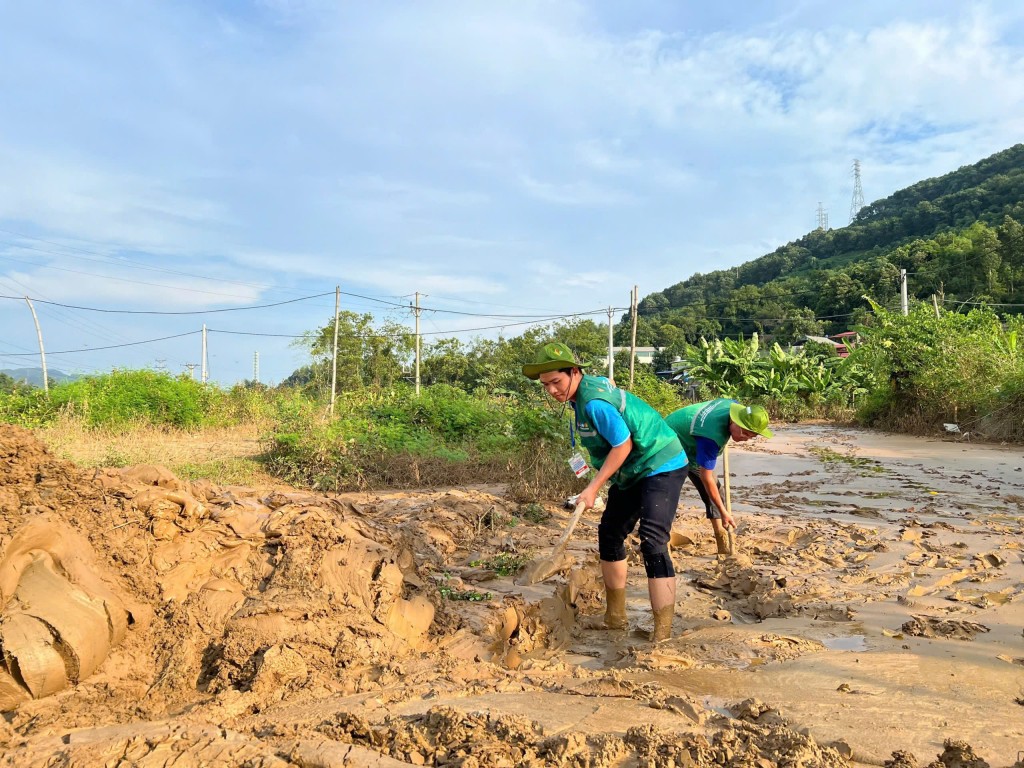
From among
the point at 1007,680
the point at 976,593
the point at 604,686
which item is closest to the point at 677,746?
the point at 604,686

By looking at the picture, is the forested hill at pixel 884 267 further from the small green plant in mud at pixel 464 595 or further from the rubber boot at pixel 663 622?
the small green plant in mud at pixel 464 595

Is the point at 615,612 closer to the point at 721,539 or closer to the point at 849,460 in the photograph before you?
the point at 721,539

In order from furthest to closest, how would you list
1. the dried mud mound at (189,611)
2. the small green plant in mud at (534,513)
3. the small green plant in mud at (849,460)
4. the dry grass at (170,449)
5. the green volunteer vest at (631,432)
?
the small green plant in mud at (849,460) → the dry grass at (170,449) → the small green plant in mud at (534,513) → the green volunteer vest at (631,432) → the dried mud mound at (189,611)

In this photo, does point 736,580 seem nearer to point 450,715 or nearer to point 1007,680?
point 1007,680

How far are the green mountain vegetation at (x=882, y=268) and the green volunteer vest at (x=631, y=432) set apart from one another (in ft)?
77.0

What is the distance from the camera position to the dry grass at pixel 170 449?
8586 millimetres

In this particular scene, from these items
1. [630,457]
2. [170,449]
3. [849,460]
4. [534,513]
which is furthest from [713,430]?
[170,449]

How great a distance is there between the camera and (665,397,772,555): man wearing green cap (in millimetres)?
4082

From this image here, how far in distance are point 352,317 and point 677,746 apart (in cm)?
2554

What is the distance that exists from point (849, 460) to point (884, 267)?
37954 millimetres

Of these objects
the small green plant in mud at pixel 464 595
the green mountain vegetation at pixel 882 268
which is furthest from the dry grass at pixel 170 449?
the green mountain vegetation at pixel 882 268

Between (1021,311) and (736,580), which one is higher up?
(1021,311)

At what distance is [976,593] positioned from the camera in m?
3.70

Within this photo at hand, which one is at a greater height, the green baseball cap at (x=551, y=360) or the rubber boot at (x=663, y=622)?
the green baseball cap at (x=551, y=360)
